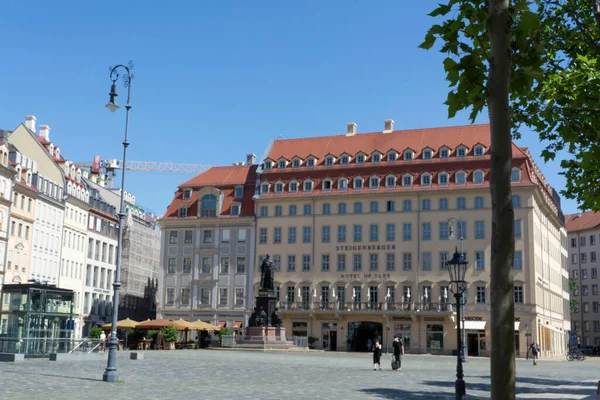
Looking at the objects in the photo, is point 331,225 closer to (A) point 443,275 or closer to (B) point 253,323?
(A) point 443,275

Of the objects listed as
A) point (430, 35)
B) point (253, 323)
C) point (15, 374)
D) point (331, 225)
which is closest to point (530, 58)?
point (430, 35)

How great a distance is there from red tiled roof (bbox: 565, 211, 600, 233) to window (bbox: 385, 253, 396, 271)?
2069 inches

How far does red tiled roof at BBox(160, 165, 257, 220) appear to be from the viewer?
77.8 metres

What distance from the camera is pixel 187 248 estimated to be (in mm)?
78375

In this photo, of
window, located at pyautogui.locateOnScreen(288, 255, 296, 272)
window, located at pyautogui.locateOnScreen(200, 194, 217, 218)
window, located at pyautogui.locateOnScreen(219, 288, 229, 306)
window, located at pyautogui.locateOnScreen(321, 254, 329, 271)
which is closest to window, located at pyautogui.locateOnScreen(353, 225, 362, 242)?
window, located at pyautogui.locateOnScreen(321, 254, 329, 271)

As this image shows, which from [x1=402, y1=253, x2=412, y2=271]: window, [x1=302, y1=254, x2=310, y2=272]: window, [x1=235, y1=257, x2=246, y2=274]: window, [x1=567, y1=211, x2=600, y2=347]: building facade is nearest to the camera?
[x1=402, y1=253, x2=412, y2=271]: window

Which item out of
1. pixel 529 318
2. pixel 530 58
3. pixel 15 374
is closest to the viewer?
pixel 530 58

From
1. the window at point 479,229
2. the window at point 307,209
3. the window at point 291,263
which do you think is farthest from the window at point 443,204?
the window at point 291,263

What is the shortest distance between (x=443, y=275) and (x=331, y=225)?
1243 centimetres

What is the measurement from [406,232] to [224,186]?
2126 cm

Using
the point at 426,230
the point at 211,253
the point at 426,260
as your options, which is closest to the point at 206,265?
the point at 211,253

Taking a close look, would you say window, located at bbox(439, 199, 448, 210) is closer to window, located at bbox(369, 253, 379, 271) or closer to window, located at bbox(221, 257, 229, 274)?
window, located at bbox(369, 253, 379, 271)

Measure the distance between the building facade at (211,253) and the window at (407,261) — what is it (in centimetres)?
1607

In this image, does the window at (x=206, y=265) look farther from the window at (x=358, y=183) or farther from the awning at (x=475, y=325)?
the awning at (x=475, y=325)
